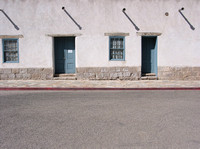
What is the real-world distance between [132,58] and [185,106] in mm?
7040

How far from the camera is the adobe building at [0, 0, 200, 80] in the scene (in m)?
12.5

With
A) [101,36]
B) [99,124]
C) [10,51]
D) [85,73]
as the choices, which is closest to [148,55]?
[101,36]

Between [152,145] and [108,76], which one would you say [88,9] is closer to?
[108,76]

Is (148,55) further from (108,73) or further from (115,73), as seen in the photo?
(108,73)

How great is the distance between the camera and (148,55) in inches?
523

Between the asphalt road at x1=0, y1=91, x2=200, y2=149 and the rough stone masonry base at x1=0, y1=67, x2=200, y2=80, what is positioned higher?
the rough stone masonry base at x1=0, y1=67, x2=200, y2=80

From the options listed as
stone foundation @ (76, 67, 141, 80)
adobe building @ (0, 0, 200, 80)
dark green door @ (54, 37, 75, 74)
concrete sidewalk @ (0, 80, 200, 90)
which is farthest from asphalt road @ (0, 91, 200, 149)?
dark green door @ (54, 37, 75, 74)

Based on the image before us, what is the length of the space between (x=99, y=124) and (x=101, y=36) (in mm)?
8905

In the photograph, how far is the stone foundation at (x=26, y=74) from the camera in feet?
41.6

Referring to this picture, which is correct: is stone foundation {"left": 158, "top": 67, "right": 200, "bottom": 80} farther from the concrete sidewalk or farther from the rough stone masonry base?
the concrete sidewalk

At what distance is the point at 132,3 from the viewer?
1247cm

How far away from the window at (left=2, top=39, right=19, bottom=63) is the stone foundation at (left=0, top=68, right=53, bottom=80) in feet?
2.21

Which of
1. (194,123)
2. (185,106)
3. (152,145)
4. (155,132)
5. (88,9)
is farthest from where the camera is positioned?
(88,9)

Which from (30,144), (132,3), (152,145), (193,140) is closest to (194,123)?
(193,140)
